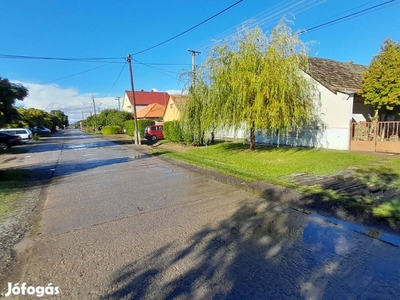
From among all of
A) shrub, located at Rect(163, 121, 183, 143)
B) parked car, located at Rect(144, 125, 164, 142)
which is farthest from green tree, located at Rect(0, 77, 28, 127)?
parked car, located at Rect(144, 125, 164, 142)

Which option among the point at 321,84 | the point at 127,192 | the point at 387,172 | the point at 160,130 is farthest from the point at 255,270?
the point at 160,130

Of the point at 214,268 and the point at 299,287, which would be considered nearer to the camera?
the point at 299,287

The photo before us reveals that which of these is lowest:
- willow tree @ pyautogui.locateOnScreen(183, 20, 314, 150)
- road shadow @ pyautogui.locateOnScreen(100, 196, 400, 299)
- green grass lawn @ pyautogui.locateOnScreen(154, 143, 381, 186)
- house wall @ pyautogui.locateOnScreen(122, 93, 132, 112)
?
road shadow @ pyautogui.locateOnScreen(100, 196, 400, 299)

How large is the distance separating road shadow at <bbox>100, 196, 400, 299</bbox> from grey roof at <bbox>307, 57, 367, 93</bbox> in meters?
10.2

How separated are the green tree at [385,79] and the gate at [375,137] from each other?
1.04 metres

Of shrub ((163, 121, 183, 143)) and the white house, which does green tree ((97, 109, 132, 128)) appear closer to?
shrub ((163, 121, 183, 143))

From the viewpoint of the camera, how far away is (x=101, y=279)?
106 inches

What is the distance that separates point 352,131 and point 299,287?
11820 mm

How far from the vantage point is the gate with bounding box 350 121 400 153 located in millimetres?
10328

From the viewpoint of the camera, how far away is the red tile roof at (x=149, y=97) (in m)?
67.4

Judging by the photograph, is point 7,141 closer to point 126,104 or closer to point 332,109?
point 332,109

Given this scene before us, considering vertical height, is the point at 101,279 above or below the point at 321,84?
below

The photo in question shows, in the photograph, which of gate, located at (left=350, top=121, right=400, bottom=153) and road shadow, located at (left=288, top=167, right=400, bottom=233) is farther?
gate, located at (left=350, top=121, right=400, bottom=153)

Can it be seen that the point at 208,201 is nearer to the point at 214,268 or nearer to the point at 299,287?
the point at 214,268
